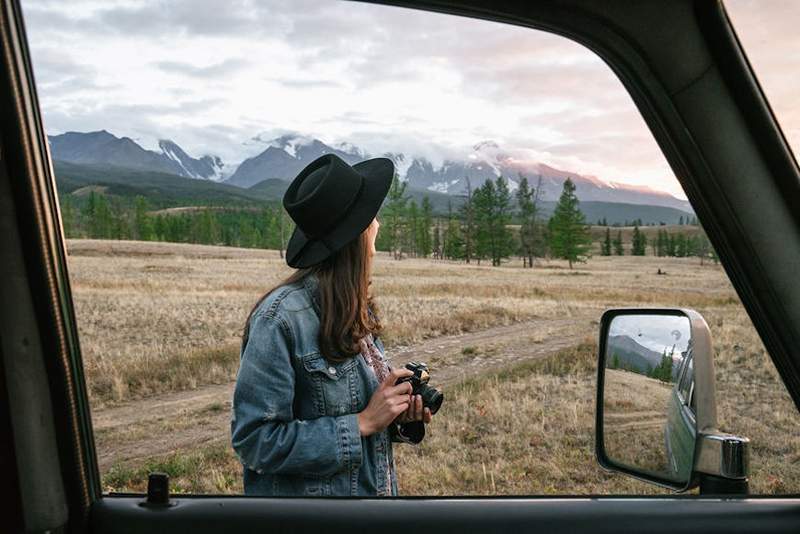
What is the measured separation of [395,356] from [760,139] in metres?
3.60

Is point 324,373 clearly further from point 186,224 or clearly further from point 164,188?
point 186,224

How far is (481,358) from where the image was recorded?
551cm

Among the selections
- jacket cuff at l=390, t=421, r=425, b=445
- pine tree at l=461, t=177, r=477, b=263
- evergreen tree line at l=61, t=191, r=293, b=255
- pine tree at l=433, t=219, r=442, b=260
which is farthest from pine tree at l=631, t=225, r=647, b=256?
evergreen tree line at l=61, t=191, r=293, b=255

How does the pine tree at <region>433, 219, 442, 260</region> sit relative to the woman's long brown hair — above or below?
above

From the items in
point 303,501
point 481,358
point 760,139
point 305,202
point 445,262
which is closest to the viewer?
point 760,139

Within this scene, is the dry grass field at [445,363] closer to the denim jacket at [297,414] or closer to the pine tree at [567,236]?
the pine tree at [567,236]

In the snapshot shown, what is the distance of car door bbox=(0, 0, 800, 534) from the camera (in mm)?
1104

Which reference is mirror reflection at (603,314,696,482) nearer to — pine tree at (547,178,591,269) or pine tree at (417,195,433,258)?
pine tree at (417,195,433,258)

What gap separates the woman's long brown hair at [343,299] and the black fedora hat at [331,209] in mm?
39

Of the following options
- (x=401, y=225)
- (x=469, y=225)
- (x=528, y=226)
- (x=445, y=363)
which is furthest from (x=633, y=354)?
(x=445, y=363)

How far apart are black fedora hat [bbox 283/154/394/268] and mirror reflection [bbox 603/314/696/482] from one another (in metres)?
0.69

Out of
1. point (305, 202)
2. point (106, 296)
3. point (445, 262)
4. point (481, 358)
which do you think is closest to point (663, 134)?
point (305, 202)

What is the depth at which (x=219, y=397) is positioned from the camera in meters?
3.65

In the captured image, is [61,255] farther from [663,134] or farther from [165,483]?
[663,134]
